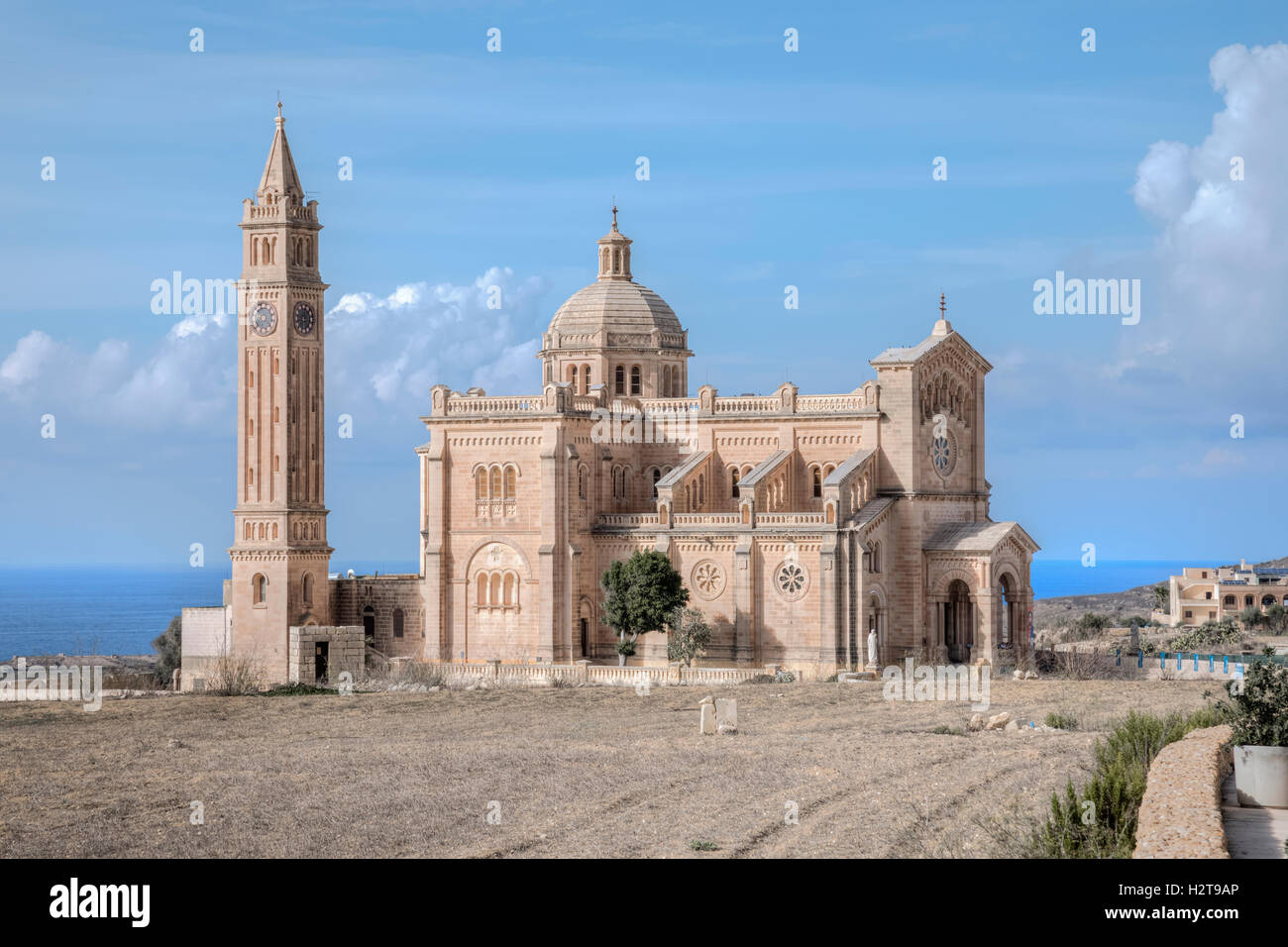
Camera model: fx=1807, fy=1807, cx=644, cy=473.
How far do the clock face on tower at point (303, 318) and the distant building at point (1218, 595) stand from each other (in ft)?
198

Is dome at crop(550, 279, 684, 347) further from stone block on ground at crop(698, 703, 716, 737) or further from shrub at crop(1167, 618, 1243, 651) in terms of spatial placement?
stone block on ground at crop(698, 703, 716, 737)

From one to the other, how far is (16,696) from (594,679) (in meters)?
16.9

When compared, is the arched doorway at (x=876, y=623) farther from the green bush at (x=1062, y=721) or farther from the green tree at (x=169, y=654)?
the green tree at (x=169, y=654)

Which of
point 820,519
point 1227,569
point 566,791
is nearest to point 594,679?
point 820,519

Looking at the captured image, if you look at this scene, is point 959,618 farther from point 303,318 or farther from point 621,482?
point 303,318

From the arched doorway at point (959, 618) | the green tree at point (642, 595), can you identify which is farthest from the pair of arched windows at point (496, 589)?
the arched doorway at point (959, 618)

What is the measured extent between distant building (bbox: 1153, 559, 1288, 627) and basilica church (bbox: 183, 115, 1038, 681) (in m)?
50.1

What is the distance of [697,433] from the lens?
6419cm

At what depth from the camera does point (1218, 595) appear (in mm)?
108438

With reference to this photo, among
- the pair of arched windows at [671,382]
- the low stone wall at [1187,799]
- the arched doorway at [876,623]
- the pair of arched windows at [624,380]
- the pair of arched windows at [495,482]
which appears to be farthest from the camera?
the pair of arched windows at [671,382]

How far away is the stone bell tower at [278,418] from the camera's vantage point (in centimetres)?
6247

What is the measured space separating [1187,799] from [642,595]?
126 ft

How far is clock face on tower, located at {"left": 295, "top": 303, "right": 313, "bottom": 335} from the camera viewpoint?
6331 cm

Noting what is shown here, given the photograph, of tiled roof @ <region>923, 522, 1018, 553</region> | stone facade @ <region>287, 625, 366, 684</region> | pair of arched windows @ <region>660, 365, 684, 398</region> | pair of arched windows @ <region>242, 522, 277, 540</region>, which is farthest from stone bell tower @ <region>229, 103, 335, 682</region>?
tiled roof @ <region>923, 522, 1018, 553</region>
